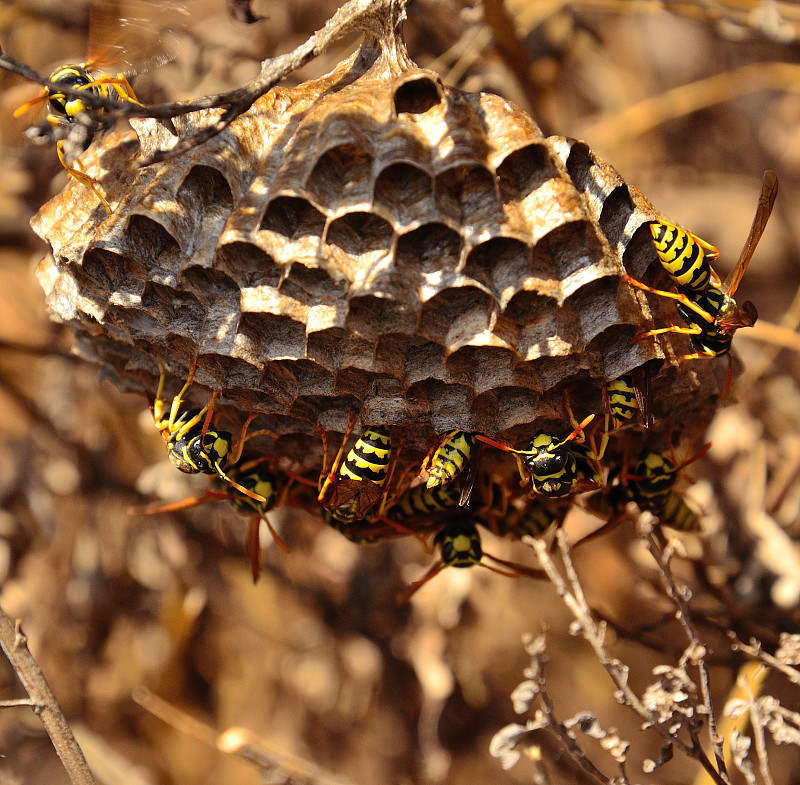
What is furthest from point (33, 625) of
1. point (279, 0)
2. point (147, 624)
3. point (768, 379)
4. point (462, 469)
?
point (768, 379)

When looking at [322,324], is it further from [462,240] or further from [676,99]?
[676,99]

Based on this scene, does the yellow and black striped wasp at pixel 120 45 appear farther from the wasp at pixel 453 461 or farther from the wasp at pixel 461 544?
the wasp at pixel 461 544

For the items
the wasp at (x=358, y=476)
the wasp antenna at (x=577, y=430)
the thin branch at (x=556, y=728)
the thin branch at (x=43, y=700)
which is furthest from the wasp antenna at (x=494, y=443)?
the thin branch at (x=43, y=700)

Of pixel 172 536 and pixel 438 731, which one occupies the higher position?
pixel 172 536

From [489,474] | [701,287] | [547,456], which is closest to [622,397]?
[547,456]

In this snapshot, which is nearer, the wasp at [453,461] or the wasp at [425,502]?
the wasp at [453,461]

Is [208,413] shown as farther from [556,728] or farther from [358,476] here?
[556,728]
